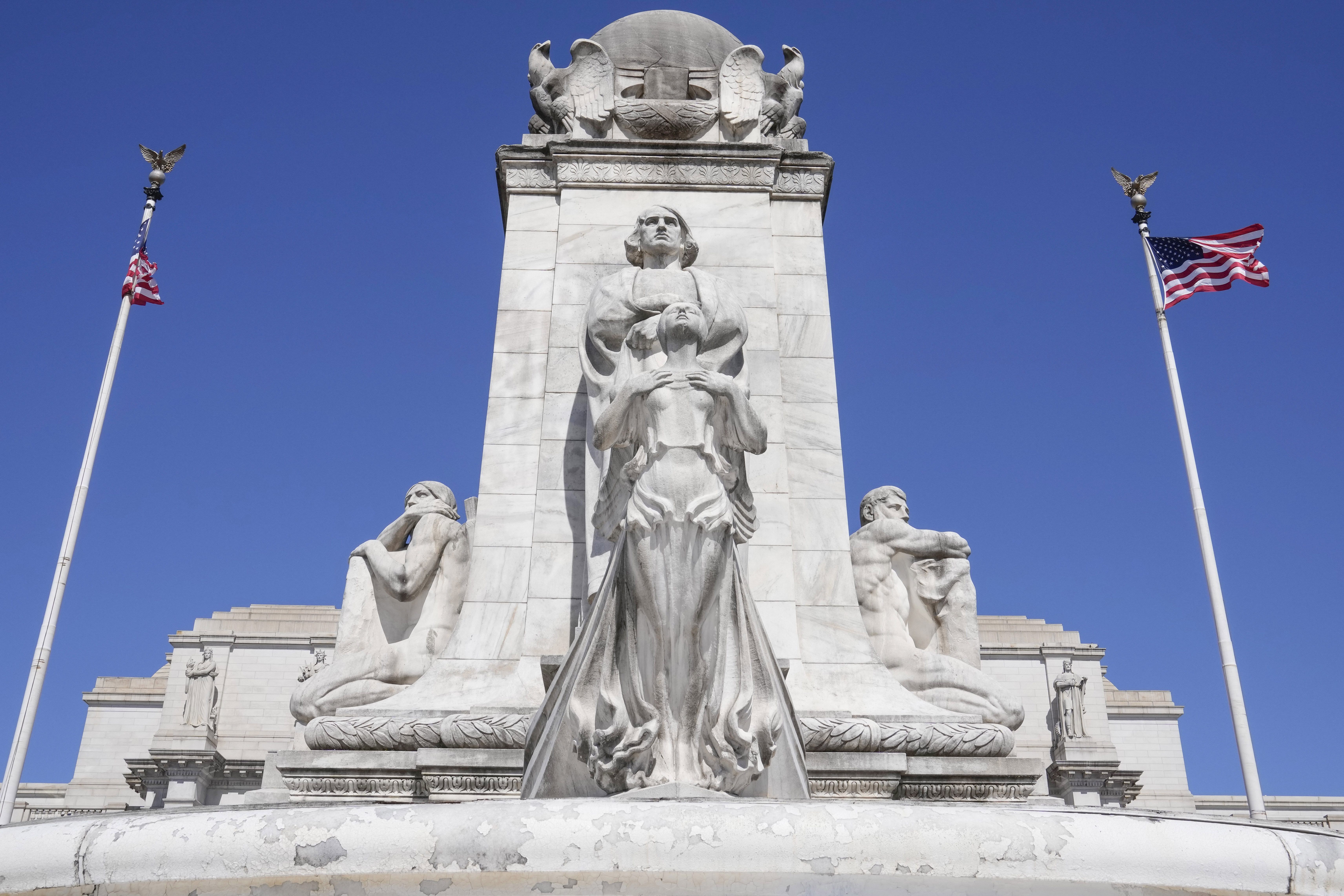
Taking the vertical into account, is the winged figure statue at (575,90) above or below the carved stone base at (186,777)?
above

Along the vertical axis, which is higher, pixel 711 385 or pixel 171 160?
pixel 171 160

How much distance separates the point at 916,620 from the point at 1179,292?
42.1 feet

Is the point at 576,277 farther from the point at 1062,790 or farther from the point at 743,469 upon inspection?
the point at 1062,790

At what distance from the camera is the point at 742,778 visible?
21.8 ft

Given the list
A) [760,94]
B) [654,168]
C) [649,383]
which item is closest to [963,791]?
[649,383]

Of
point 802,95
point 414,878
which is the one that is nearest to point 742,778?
point 414,878

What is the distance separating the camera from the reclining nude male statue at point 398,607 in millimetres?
9516

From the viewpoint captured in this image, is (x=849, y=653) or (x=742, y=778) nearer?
(x=742, y=778)

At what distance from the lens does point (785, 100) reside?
1238cm

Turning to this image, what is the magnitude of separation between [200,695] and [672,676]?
39.1 m

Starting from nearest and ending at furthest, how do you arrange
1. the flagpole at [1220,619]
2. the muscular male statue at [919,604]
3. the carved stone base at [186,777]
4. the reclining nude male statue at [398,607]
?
the reclining nude male statue at [398,607] → the muscular male statue at [919,604] → the flagpole at [1220,619] → the carved stone base at [186,777]

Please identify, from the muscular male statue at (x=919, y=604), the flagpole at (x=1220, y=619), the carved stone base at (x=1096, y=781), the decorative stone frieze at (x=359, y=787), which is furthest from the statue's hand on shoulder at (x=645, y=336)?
the carved stone base at (x=1096, y=781)

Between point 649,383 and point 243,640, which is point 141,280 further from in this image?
point 243,640

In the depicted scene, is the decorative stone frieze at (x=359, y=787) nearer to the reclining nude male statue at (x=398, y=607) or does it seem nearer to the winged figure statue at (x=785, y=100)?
the reclining nude male statue at (x=398, y=607)
